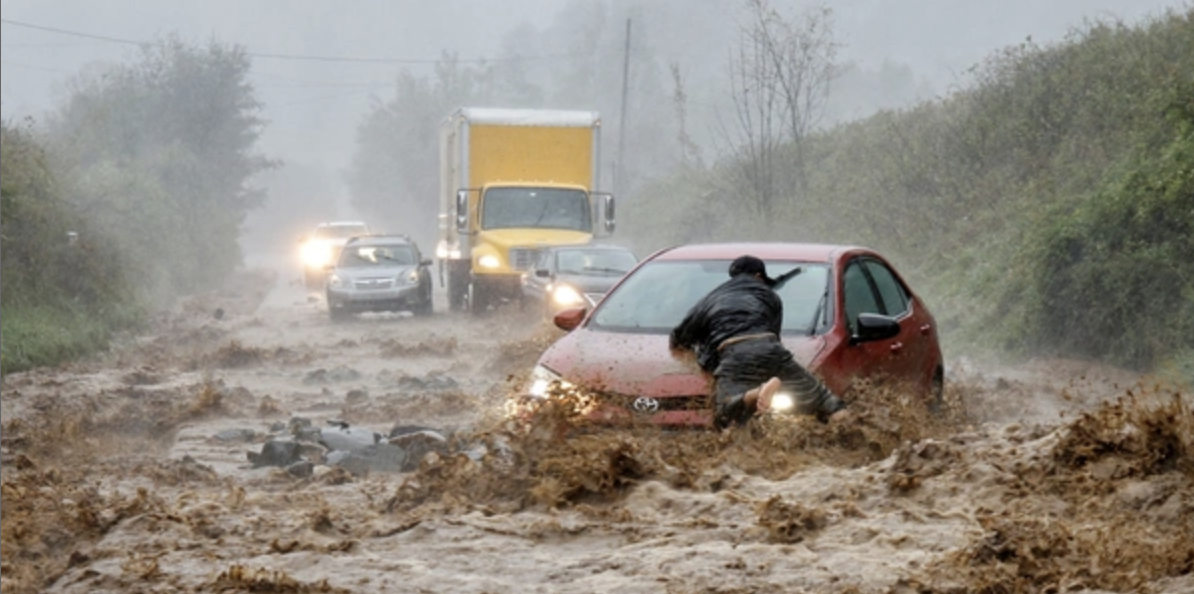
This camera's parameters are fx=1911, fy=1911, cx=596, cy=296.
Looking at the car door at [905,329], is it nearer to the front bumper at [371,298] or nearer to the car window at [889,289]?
the car window at [889,289]

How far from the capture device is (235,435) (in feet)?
48.2

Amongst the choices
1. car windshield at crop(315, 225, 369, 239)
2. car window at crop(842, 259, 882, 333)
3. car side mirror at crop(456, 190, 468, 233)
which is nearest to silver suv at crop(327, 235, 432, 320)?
car side mirror at crop(456, 190, 468, 233)

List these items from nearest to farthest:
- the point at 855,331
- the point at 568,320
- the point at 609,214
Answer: the point at 855,331 < the point at 568,320 < the point at 609,214

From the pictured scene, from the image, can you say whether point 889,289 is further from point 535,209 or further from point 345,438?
point 535,209

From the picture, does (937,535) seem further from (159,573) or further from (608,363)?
(159,573)

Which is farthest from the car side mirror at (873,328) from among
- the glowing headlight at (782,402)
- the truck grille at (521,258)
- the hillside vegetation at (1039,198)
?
the truck grille at (521,258)

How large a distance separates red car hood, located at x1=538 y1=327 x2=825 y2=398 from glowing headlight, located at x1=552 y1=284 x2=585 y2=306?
556 inches

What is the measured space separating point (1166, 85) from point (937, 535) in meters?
16.6

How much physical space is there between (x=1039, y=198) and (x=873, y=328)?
749 inches

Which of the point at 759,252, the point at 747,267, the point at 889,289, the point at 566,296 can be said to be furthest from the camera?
A: the point at 566,296

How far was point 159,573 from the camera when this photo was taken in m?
7.76

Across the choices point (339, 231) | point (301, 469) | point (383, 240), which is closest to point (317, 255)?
point (339, 231)

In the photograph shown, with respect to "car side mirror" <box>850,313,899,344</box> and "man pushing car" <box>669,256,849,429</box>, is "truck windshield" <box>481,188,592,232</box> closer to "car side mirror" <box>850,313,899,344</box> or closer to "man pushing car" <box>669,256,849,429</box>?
"car side mirror" <box>850,313,899,344</box>

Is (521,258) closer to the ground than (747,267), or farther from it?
closer to the ground
